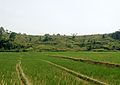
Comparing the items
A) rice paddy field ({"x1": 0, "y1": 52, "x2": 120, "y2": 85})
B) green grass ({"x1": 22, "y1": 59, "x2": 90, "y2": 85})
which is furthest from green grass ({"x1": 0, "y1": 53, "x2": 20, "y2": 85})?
green grass ({"x1": 22, "y1": 59, "x2": 90, "y2": 85})

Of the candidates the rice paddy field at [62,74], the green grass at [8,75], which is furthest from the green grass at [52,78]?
the green grass at [8,75]

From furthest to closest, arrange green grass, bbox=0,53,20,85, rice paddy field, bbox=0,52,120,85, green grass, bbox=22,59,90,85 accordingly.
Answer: rice paddy field, bbox=0,52,120,85
green grass, bbox=22,59,90,85
green grass, bbox=0,53,20,85

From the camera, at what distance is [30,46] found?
95.3 meters

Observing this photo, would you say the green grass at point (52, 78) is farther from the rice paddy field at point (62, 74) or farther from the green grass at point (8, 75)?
the green grass at point (8, 75)

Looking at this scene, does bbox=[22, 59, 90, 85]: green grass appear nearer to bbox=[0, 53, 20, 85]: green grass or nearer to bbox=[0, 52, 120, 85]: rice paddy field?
bbox=[0, 52, 120, 85]: rice paddy field

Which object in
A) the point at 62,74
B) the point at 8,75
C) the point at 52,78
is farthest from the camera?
the point at 62,74

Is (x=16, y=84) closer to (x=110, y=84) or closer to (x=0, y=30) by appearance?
(x=110, y=84)

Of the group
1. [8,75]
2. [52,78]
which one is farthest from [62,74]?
[8,75]

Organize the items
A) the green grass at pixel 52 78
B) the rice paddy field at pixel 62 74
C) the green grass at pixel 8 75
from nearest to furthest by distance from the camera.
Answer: the green grass at pixel 8 75
the green grass at pixel 52 78
the rice paddy field at pixel 62 74

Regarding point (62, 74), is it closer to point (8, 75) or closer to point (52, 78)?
point (52, 78)

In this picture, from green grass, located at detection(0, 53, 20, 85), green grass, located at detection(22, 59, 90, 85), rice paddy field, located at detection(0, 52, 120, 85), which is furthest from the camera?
rice paddy field, located at detection(0, 52, 120, 85)

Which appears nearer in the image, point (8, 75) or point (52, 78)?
point (52, 78)

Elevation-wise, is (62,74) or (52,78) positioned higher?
(52,78)

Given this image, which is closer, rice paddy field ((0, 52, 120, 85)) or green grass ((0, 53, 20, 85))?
green grass ((0, 53, 20, 85))
